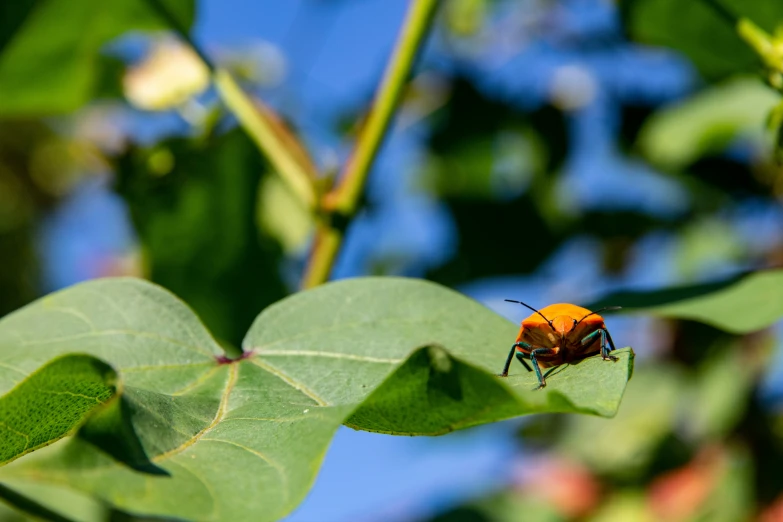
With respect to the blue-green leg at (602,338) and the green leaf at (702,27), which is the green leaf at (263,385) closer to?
the blue-green leg at (602,338)

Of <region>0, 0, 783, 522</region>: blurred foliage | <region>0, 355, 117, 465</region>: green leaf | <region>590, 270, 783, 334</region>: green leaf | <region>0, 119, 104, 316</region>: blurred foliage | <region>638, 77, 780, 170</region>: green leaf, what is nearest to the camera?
<region>0, 355, 117, 465</region>: green leaf

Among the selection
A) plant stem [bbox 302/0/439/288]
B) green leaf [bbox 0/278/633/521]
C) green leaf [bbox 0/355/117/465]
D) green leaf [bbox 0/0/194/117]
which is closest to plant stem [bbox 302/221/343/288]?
plant stem [bbox 302/0/439/288]

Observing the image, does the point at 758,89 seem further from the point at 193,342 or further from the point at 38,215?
the point at 38,215

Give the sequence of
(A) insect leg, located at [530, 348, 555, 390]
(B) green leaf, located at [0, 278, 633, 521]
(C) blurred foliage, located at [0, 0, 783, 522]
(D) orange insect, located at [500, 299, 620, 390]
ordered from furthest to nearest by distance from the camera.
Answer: (C) blurred foliage, located at [0, 0, 783, 522], (D) orange insect, located at [500, 299, 620, 390], (A) insect leg, located at [530, 348, 555, 390], (B) green leaf, located at [0, 278, 633, 521]

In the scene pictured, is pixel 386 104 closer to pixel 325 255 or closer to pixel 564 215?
pixel 325 255

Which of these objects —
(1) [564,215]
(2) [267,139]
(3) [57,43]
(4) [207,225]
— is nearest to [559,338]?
(2) [267,139]

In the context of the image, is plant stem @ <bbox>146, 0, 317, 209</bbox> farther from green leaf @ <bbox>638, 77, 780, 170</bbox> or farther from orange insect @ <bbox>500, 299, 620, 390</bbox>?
green leaf @ <bbox>638, 77, 780, 170</bbox>
